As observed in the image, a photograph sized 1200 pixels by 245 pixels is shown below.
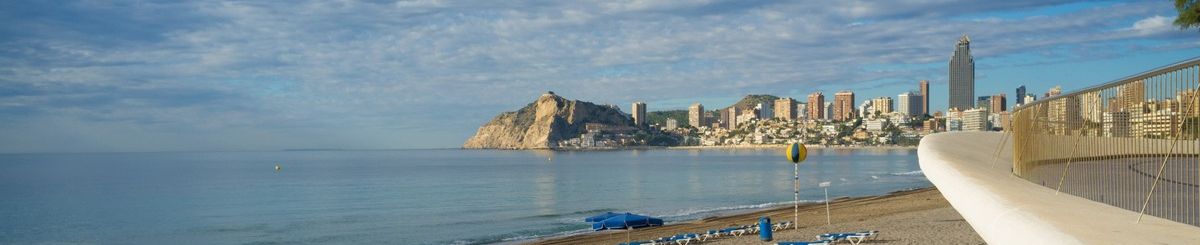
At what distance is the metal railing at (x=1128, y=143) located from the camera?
7332 millimetres

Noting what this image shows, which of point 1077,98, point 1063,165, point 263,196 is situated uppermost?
point 1077,98

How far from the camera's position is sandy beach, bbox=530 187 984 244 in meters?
17.9

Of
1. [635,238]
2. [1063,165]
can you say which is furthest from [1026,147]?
[635,238]

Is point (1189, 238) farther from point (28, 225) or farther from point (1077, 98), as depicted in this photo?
point (28, 225)

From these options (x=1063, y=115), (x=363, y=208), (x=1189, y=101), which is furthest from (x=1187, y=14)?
(x=363, y=208)

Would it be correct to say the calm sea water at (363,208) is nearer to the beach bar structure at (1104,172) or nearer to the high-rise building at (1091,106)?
the beach bar structure at (1104,172)

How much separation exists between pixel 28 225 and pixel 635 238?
27507 mm

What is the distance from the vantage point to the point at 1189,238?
6508mm

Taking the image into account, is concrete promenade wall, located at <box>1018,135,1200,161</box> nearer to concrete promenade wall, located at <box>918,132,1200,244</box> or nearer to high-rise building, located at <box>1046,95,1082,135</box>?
high-rise building, located at <box>1046,95,1082,135</box>

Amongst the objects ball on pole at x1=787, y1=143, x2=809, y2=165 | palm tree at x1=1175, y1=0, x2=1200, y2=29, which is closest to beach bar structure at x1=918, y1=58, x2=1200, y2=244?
palm tree at x1=1175, y1=0, x2=1200, y2=29

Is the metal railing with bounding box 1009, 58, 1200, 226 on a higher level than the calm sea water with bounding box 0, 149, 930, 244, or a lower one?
higher

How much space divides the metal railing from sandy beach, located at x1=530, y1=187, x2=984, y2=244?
2618mm

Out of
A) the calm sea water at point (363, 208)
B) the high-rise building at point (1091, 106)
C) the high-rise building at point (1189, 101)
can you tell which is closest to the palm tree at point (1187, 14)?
the high-rise building at point (1091, 106)

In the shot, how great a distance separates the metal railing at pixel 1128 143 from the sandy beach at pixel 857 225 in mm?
2618
